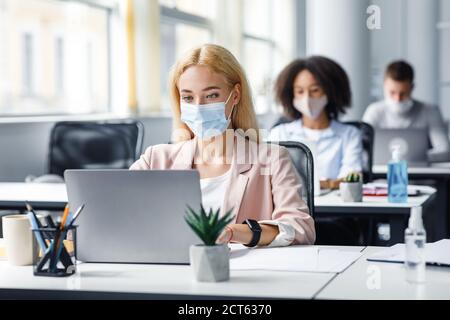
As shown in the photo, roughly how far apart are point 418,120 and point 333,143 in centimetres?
163

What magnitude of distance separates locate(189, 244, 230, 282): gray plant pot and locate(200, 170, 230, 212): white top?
629 millimetres

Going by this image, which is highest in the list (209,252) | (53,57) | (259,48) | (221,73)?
(259,48)

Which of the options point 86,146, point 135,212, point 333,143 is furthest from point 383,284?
point 86,146

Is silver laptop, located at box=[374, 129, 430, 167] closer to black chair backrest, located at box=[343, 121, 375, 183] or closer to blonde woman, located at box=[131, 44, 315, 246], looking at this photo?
black chair backrest, located at box=[343, 121, 375, 183]

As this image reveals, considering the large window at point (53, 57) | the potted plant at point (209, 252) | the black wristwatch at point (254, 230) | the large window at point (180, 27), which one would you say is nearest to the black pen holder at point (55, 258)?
the potted plant at point (209, 252)

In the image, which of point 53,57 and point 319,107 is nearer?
point 319,107

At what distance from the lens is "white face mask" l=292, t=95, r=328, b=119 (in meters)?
4.30

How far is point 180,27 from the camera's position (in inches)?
286

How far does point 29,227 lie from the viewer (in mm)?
1950

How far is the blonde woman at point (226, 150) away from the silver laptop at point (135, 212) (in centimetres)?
48

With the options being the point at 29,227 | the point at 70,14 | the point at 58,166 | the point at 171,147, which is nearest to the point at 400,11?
the point at 70,14

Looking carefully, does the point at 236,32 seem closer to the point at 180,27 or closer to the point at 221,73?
the point at 180,27

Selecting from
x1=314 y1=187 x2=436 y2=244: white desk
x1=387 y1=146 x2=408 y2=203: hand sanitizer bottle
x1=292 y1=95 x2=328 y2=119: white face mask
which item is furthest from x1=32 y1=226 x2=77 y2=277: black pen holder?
x1=292 y1=95 x2=328 y2=119: white face mask

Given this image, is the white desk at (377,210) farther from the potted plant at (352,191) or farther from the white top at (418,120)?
the white top at (418,120)
